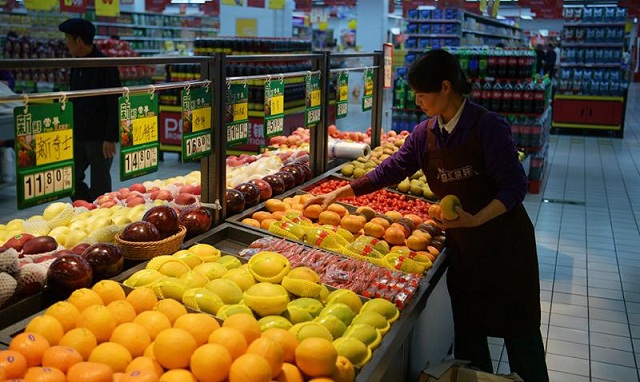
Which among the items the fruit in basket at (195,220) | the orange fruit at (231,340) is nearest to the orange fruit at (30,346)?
the orange fruit at (231,340)

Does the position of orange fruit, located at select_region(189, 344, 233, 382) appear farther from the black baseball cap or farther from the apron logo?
the black baseball cap

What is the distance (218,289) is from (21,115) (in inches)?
34.6

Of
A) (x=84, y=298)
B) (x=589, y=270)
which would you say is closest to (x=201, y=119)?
(x=84, y=298)

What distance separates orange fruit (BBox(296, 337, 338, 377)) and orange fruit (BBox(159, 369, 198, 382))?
1.06ft

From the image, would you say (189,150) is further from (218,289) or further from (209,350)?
(209,350)

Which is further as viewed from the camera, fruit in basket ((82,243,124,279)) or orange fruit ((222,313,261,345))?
fruit in basket ((82,243,124,279))

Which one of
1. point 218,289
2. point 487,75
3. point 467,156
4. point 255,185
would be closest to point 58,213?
point 255,185

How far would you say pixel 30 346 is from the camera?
184 centimetres

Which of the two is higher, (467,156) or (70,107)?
(70,107)

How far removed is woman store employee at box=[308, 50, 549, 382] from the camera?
9.03 feet

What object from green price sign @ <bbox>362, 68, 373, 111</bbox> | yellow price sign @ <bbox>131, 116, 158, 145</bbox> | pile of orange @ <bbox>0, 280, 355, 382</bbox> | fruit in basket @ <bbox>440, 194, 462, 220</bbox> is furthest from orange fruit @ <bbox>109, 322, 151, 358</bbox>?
green price sign @ <bbox>362, 68, 373, 111</bbox>

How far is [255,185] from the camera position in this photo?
3.81m

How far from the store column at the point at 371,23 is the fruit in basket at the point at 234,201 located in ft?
59.0

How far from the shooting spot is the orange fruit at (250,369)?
1.76 metres
